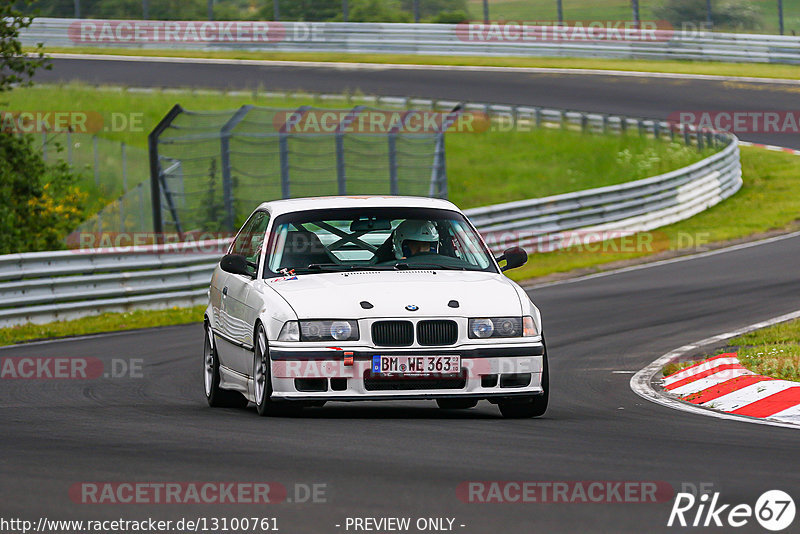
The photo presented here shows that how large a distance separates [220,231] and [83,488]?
1796 cm

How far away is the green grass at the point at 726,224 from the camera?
78.9ft

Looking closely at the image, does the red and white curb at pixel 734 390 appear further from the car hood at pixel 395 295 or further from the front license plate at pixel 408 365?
the front license plate at pixel 408 365

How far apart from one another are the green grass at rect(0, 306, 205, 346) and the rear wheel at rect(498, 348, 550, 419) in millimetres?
8772

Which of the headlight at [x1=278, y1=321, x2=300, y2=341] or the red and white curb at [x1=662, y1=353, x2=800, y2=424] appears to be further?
the red and white curb at [x1=662, y1=353, x2=800, y2=424]

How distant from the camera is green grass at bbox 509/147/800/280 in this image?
24.0 meters

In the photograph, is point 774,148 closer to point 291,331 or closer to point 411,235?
point 411,235

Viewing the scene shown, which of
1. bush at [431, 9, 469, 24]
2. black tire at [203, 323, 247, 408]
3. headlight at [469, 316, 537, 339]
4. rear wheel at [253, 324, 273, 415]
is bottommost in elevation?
bush at [431, 9, 469, 24]

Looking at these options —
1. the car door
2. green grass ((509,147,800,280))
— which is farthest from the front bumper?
green grass ((509,147,800,280))

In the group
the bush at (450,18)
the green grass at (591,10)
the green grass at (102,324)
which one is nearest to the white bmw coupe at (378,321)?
the green grass at (102,324)

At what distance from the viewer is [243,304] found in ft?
31.3

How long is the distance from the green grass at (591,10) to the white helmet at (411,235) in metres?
35.7

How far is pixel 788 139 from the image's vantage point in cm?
3672

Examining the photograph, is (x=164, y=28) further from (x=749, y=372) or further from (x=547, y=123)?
(x=749, y=372)

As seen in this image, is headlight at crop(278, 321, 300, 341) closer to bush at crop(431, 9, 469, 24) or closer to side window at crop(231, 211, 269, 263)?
side window at crop(231, 211, 269, 263)
